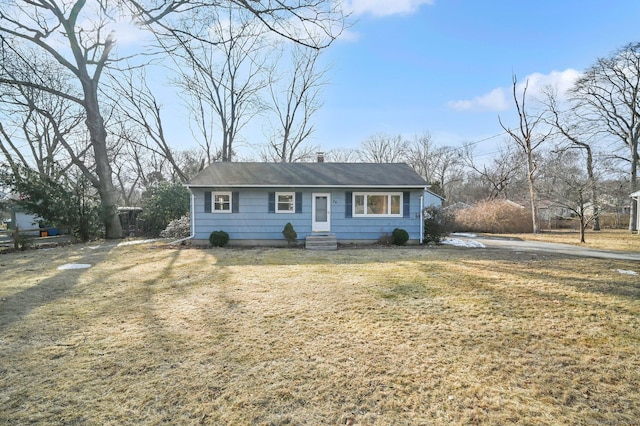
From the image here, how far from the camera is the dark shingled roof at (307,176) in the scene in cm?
1197

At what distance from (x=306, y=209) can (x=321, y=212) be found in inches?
25.4

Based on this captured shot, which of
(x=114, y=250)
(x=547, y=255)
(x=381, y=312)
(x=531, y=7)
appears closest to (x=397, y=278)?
(x=381, y=312)

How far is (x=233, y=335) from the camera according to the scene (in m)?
3.52

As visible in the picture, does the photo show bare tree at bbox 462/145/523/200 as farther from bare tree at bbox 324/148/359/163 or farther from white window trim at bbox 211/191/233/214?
white window trim at bbox 211/191/233/214

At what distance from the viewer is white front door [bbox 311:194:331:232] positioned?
12.3 metres

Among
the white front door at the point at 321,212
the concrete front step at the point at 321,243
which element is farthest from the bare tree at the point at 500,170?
the concrete front step at the point at 321,243

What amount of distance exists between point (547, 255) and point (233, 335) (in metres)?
10.1

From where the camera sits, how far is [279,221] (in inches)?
481

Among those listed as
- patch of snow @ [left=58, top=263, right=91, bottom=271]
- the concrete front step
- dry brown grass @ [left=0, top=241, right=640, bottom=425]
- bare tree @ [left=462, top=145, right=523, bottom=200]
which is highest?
bare tree @ [left=462, top=145, right=523, bottom=200]

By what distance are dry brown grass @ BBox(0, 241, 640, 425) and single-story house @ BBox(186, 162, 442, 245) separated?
5.87 meters

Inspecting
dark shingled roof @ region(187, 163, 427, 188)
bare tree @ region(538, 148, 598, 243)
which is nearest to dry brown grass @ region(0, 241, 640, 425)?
dark shingled roof @ region(187, 163, 427, 188)

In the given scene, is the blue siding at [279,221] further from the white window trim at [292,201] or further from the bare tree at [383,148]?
the bare tree at [383,148]

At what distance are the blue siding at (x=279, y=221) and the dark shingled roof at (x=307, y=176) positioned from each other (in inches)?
14.5

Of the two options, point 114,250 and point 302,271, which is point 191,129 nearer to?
point 114,250
